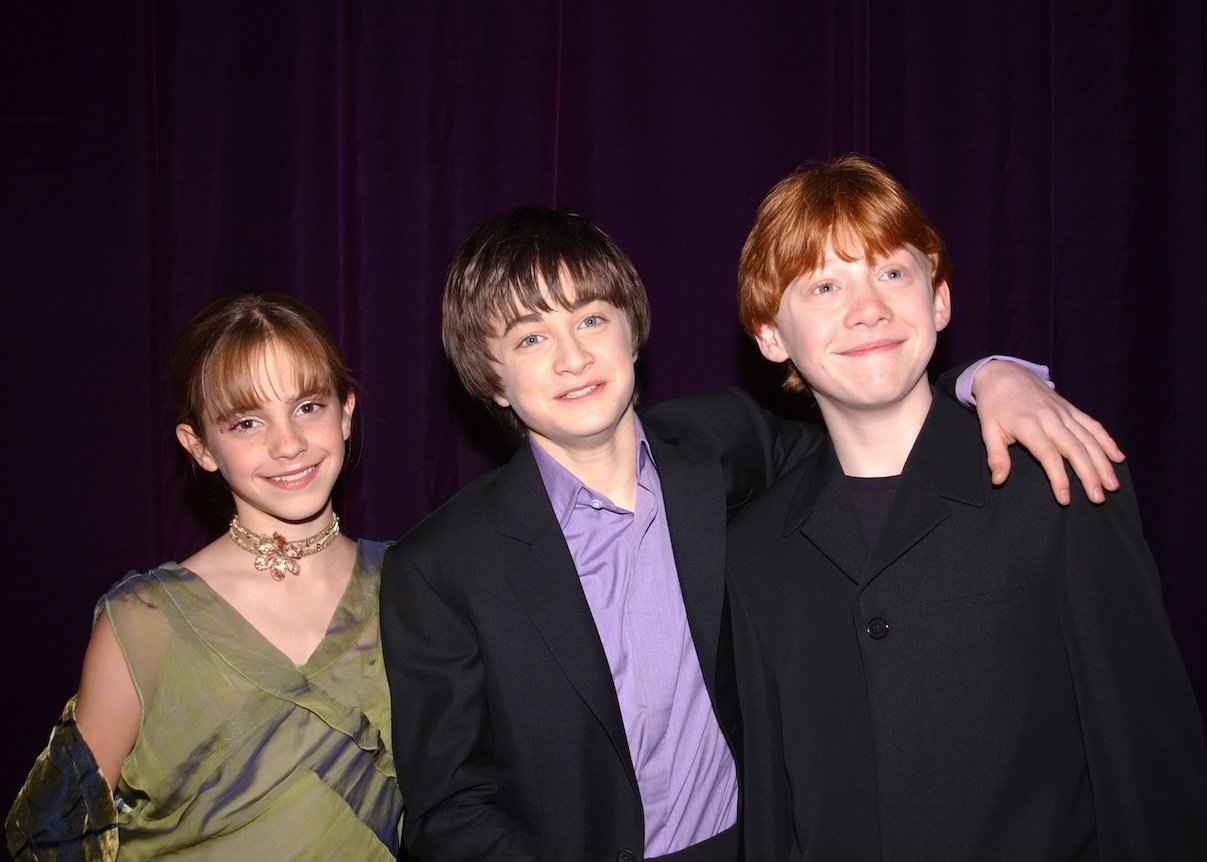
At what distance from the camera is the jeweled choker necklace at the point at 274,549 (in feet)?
5.12

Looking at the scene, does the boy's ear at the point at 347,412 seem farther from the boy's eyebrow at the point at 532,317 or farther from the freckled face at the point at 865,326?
the freckled face at the point at 865,326

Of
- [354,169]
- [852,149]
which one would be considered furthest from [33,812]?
[852,149]

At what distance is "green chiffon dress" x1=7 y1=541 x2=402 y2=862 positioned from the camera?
4.69 ft

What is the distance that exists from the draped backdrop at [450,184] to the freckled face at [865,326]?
625 millimetres

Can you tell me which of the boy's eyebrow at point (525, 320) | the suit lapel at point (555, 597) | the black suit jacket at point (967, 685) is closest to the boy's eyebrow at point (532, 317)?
the boy's eyebrow at point (525, 320)

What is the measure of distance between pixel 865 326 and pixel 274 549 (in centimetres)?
108

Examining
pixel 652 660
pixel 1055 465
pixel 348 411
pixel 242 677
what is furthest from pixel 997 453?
pixel 242 677

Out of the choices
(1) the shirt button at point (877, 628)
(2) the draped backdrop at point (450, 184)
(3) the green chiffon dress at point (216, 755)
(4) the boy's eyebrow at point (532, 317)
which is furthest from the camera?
(2) the draped backdrop at point (450, 184)

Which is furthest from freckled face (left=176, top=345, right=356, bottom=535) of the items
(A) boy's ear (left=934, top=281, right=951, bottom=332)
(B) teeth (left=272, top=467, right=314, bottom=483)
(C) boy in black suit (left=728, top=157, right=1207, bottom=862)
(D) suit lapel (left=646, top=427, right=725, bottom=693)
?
(A) boy's ear (left=934, top=281, right=951, bottom=332)

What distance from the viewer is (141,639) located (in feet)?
4.80

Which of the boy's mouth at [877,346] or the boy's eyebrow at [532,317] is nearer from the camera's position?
the boy's mouth at [877,346]

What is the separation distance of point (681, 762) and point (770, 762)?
16cm

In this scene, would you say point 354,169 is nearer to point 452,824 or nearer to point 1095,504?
point 452,824

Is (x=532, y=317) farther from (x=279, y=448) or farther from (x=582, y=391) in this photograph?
(x=279, y=448)
